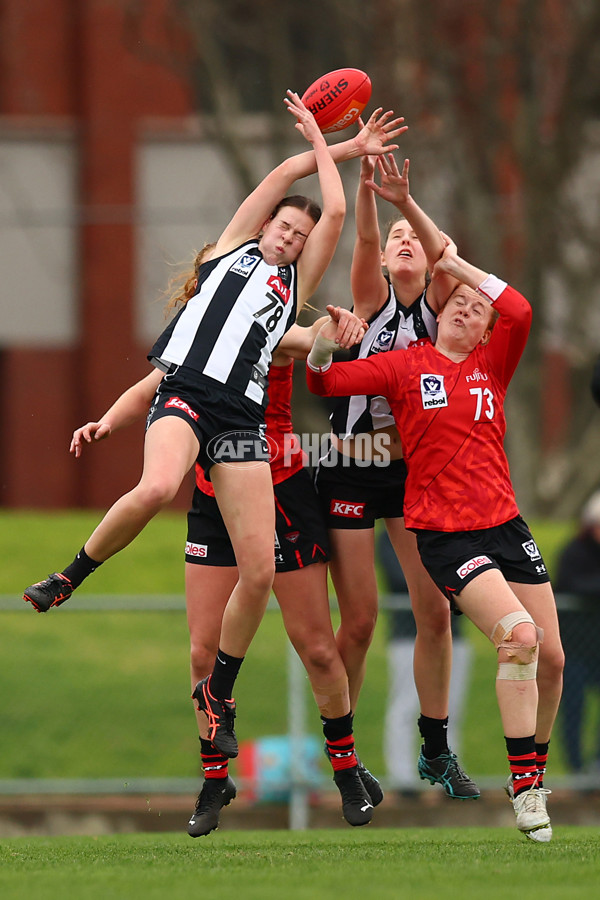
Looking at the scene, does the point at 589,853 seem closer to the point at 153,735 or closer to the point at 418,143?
the point at 153,735

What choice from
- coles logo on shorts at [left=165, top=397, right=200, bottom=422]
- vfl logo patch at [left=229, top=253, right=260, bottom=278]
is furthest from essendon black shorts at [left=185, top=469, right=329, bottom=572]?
vfl logo patch at [left=229, top=253, right=260, bottom=278]

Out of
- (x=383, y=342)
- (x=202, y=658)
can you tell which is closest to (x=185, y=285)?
(x=383, y=342)

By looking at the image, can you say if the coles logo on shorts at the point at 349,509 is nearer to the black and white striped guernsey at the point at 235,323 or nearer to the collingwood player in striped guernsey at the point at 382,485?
the collingwood player in striped guernsey at the point at 382,485

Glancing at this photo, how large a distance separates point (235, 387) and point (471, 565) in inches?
49.6

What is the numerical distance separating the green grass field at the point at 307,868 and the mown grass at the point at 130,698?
2.32 metres

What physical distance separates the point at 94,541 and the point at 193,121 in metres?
11.7

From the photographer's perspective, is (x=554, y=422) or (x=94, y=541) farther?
(x=554, y=422)

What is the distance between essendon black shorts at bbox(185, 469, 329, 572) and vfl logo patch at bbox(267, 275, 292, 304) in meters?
0.89

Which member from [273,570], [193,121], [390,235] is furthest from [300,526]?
[193,121]

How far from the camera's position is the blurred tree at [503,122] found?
1425 centimetres

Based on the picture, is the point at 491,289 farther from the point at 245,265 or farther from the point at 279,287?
the point at 245,265

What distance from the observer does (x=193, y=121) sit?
649 inches

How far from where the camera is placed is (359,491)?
6.27 meters

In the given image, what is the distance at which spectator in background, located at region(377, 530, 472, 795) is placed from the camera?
8852 millimetres
